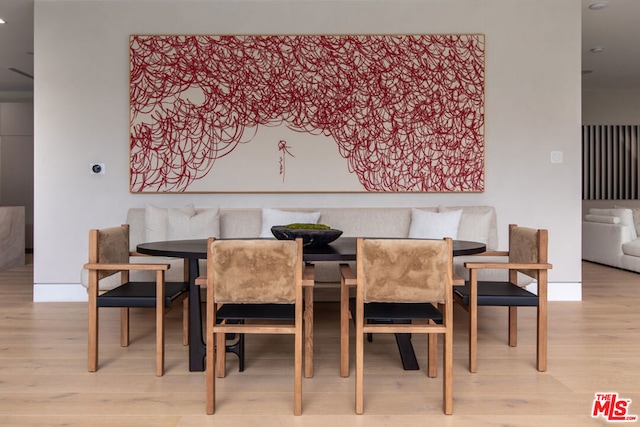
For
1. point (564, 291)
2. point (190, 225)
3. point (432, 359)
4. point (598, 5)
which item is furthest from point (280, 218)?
point (598, 5)

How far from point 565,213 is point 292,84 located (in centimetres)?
279

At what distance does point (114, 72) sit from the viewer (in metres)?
4.26

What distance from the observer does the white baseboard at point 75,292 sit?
421 centimetres

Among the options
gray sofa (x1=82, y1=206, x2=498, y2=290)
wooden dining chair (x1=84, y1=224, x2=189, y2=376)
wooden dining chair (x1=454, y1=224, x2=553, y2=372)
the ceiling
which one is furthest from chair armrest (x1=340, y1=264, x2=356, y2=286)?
the ceiling

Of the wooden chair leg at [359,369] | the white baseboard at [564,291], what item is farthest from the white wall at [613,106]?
the wooden chair leg at [359,369]

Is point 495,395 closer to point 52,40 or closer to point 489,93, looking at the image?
point 489,93

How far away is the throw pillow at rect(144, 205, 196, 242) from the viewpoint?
3816mm

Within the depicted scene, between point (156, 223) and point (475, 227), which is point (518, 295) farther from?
point (156, 223)

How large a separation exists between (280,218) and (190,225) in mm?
732

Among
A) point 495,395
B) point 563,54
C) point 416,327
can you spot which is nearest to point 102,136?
point 416,327

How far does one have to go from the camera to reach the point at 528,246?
2625 mm

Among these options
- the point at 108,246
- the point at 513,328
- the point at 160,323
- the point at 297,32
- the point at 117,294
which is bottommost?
the point at 513,328

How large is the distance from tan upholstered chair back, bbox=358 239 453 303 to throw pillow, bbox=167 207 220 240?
2.12 metres

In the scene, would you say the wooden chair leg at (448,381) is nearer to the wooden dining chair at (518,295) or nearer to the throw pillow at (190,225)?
the wooden dining chair at (518,295)
